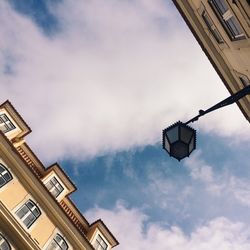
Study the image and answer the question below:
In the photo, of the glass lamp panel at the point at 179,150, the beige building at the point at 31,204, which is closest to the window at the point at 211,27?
the glass lamp panel at the point at 179,150

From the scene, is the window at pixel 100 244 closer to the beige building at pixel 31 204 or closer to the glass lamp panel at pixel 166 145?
the beige building at pixel 31 204

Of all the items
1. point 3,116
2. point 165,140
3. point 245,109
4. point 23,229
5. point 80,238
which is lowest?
point 80,238

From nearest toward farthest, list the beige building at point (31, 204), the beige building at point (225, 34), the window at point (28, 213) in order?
the beige building at point (225, 34)
the beige building at point (31, 204)
the window at point (28, 213)

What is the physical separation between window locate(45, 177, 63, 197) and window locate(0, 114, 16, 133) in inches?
148

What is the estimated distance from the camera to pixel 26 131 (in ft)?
64.3

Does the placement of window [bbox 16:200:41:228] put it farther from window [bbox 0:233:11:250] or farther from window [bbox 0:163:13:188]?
window [bbox 0:163:13:188]

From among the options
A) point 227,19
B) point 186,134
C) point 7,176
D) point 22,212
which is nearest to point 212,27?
point 227,19

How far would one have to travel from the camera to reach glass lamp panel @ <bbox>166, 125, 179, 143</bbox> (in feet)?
20.5

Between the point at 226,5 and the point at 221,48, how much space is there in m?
3.32

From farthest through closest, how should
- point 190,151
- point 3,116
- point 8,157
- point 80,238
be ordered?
point 3,116, point 80,238, point 8,157, point 190,151

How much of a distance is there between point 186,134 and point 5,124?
1448cm

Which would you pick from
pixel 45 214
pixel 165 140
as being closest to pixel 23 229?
pixel 45 214

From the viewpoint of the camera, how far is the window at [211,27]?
14.1 m

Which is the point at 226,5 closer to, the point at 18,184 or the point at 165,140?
the point at 165,140
